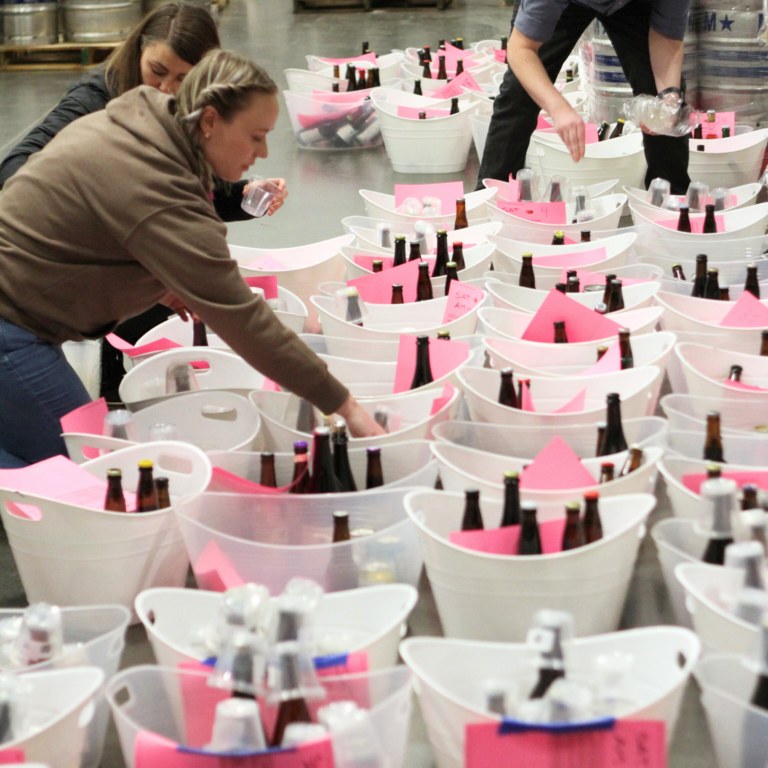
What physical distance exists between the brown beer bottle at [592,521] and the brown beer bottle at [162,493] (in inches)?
29.8

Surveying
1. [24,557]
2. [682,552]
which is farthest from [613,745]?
[24,557]

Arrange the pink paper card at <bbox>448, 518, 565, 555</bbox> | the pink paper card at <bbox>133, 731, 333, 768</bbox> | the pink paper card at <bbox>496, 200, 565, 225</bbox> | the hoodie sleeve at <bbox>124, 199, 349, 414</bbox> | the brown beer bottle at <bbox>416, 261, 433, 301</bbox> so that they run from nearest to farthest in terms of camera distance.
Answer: the pink paper card at <bbox>133, 731, 333, 768</bbox>
the pink paper card at <bbox>448, 518, 565, 555</bbox>
the hoodie sleeve at <bbox>124, 199, 349, 414</bbox>
the brown beer bottle at <bbox>416, 261, 433, 301</bbox>
the pink paper card at <bbox>496, 200, 565, 225</bbox>

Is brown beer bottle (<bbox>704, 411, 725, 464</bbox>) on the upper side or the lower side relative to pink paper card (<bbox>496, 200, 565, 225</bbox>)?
lower

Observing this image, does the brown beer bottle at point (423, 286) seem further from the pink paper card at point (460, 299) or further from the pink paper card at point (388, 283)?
the pink paper card at point (460, 299)

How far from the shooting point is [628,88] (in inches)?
196

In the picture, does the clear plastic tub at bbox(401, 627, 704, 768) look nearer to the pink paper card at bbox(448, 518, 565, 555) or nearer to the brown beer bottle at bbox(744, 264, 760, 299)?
the pink paper card at bbox(448, 518, 565, 555)

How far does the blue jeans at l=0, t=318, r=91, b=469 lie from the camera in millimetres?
2295

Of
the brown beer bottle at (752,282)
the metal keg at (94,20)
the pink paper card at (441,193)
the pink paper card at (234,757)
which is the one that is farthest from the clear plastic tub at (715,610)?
the metal keg at (94,20)

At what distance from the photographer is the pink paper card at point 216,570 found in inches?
68.1

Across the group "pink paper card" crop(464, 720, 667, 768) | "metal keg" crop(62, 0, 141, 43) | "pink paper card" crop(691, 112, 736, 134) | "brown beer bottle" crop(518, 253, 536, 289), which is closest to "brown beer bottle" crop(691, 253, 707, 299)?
"brown beer bottle" crop(518, 253, 536, 289)

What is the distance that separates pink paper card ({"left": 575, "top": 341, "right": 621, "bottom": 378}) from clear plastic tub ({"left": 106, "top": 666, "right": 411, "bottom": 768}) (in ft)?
3.30

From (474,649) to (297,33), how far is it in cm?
846

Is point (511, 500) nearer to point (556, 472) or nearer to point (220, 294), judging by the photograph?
point (556, 472)

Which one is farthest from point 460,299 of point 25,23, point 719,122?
point 25,23
